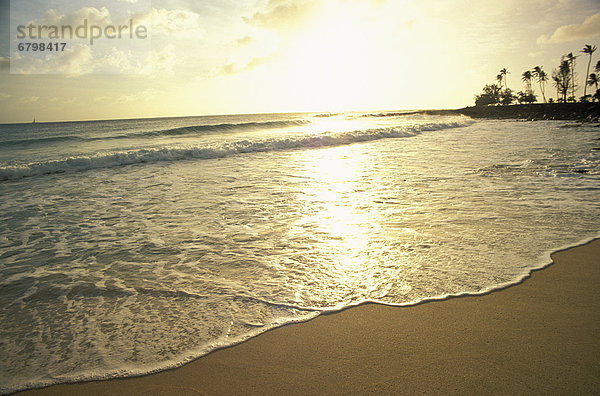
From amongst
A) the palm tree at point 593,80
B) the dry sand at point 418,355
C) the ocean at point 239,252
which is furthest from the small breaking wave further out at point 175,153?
the palm tree at point 593,80

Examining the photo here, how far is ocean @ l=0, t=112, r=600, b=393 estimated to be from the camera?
2.65 metres

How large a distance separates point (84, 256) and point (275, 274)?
2835 mm

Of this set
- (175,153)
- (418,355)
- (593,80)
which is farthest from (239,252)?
(593,80)

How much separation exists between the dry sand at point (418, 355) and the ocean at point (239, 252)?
0.17 meters

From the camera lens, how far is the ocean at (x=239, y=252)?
2650mm

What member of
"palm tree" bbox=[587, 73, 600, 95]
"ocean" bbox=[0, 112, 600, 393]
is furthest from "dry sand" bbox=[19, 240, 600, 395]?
"palm tree" bbox=[587, 73, 600, 95]

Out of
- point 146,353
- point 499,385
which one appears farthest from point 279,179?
point 499,385

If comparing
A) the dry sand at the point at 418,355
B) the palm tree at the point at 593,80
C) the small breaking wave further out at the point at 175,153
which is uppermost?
the palm tree at the point at 593,80

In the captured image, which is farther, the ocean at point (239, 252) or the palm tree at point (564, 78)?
the palm tree at point (564, 78)

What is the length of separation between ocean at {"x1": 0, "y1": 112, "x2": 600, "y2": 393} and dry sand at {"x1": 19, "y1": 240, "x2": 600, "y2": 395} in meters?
0.17

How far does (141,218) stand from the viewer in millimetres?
5980

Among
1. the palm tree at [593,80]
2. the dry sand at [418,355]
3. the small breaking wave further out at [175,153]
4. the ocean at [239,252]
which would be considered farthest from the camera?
the palm tree at [593,80]

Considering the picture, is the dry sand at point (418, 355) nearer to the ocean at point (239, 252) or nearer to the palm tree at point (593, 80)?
the ocean at point (239, 252)

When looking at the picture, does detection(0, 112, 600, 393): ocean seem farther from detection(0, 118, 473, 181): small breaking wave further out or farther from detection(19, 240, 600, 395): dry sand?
detection(0, 118, 473, 181): small breaking wave further out
